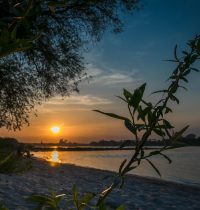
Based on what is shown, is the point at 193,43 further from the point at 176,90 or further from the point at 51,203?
the point at 51,203

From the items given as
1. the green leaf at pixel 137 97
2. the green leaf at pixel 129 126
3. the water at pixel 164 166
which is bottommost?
the water at pixel 164 166

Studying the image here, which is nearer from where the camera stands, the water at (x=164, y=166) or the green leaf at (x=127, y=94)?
the green leaf at (x=127, y=94)

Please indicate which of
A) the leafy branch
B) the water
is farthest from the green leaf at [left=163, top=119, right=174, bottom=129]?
the water

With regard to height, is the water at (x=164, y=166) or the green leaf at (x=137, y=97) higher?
the green leaf at (x=137, y=97)

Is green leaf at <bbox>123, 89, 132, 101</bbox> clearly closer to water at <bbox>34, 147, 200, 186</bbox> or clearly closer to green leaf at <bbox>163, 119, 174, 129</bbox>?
green leaf at <bbox>163, 119, 174, 129</bbox>

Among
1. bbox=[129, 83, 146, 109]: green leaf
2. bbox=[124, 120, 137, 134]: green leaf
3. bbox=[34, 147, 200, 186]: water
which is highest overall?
bbox=[129, 83, 146, 109]: green leaf

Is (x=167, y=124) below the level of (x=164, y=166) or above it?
above

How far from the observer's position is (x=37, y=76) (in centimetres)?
1772

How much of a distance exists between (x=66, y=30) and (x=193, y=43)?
16.2 m

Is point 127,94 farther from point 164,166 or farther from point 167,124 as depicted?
point 164,166

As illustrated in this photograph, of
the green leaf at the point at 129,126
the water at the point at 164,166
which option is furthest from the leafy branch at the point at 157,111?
the water at the point at 164,166

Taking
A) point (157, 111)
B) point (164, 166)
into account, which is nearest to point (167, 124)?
point (157, 111)

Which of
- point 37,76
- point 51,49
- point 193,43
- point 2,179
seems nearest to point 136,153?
point 193,43

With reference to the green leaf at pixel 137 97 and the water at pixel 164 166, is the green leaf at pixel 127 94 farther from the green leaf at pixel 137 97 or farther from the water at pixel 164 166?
the water at pixel 164 166
